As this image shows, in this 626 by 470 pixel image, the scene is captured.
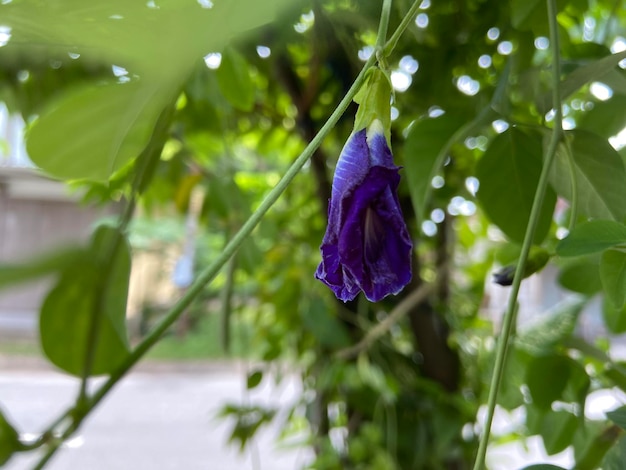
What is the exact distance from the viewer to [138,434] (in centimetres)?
123

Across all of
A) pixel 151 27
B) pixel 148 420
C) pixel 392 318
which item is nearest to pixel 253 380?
pixel 392 318

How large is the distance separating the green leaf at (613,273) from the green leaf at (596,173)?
0.03 metres

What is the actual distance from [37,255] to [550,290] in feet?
3.56

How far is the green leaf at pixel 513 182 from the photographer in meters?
0.23

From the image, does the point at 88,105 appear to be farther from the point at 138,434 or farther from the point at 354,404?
the point at 138,434

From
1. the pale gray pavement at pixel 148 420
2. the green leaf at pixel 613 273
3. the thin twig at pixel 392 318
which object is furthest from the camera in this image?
the pale gray pavement at pixel 148 420

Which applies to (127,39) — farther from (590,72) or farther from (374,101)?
(590,72)

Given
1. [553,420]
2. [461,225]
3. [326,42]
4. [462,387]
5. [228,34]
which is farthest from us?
[461,225]

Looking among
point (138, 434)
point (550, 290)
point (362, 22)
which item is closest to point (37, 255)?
point (362, 22)

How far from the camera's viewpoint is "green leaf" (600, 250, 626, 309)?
18cm

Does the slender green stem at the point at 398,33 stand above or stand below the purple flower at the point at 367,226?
above

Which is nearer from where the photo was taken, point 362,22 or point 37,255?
point 37,255

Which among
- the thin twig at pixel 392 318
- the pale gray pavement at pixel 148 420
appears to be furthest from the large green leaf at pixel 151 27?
the pale gray pavement at pixel 148 420

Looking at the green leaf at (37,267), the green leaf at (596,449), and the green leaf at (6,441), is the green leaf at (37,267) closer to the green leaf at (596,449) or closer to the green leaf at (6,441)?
the green leaf at (6,441)
